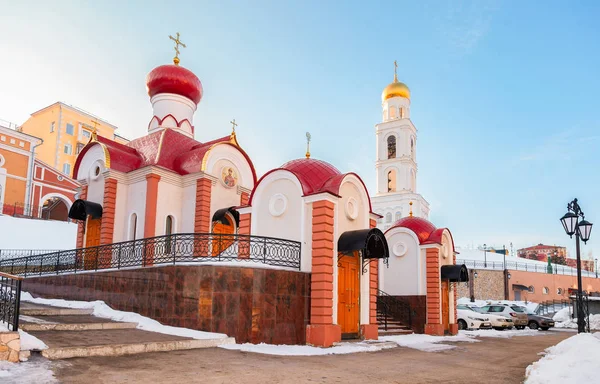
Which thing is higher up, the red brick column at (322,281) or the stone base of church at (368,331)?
the red brick column at (322,281)

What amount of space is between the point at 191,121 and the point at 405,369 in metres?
17.3

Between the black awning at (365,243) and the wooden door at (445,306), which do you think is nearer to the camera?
the black awning at (365,243)

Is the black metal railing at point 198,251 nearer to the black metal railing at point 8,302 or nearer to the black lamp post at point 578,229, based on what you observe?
the black metal railing at point 8,302

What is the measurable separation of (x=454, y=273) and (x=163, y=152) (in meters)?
13.0

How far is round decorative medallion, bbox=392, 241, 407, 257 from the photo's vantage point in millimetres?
20672

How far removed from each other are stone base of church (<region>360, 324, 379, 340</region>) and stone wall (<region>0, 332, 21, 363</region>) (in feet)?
30.9

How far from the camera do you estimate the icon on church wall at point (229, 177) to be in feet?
64.1

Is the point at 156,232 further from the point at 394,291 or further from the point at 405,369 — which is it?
the point at 405,369

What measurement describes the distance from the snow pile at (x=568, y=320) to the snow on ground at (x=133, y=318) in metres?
22.6

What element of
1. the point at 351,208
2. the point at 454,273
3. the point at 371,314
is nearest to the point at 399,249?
the point at 454,273

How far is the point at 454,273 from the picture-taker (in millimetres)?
20219

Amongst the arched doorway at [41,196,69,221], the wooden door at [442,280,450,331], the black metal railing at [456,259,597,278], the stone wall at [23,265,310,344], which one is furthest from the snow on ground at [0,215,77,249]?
the black metal railing at [456,259,597,278]

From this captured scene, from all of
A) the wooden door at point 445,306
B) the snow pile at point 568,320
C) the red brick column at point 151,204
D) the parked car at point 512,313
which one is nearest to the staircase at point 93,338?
the red brick column at point 151,204

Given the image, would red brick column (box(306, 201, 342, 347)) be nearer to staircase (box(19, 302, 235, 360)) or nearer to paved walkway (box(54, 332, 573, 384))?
paved walkway (box(54, 332, 573, 384))
